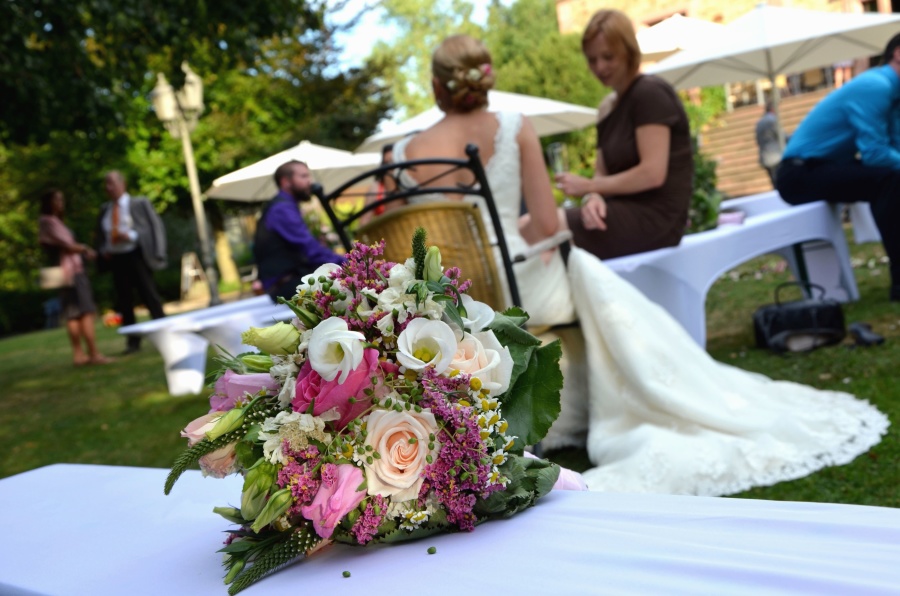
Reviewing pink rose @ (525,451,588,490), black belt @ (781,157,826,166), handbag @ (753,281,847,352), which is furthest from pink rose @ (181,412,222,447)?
black belt @ (781,157,826,166)

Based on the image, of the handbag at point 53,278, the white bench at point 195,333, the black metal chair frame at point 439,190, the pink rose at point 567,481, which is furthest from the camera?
the handbag at point 53,278

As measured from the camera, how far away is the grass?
11.7ft

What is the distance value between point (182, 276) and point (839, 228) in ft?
86.0

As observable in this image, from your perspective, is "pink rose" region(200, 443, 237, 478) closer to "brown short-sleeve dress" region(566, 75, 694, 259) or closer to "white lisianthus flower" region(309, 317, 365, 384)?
"white lisianthus flower" region(309, 317, 365, 384)

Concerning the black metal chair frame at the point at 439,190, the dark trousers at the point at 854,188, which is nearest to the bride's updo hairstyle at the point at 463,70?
the black metal chair frame at the point at 439,190

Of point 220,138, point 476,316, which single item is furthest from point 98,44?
point 220,138

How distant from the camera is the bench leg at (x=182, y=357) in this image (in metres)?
7.36

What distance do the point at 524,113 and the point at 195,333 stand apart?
5852mm

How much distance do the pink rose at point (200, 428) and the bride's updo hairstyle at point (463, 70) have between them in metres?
2.92

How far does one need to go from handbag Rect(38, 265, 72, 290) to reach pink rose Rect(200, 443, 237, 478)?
10.7 m

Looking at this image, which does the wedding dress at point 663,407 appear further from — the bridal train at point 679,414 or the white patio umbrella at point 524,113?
the white patio umbrella at point 524,113

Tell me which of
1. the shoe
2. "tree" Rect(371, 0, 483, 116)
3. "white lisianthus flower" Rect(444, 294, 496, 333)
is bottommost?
the shoe

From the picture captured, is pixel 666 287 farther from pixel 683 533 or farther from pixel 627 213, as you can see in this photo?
pixel 683 533

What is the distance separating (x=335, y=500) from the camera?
4.45 ft
